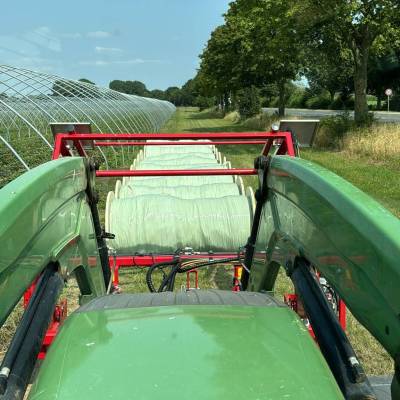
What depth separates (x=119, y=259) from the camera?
460 cm

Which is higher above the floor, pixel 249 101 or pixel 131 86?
pixel 131 86

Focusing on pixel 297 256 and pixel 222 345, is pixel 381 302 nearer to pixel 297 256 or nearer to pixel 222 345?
pixel 222 345

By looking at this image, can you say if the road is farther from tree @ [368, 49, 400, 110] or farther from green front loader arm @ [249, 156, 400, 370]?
green front loader arm @ [249, 156, 400, 370]

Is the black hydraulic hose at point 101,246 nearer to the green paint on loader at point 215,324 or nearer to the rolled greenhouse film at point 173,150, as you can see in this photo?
the green paint on loader at point 215,324

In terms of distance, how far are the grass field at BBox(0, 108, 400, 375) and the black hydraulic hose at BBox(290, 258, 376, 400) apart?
91.6 inches

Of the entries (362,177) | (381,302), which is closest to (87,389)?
(381,302)

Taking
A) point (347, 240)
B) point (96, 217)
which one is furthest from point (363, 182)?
point (347, 240)

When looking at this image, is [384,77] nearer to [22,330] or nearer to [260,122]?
[260,122]

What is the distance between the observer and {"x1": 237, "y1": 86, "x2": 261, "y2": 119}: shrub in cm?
3594

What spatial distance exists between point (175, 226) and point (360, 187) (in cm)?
702

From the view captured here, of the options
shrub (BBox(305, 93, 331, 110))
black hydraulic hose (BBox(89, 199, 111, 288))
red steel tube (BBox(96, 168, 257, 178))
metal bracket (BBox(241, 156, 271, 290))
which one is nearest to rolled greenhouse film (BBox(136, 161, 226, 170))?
red steel tube (BBox(96, 168, 257, 178))

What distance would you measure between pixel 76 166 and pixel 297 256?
3.33 feet

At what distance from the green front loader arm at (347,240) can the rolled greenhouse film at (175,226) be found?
2.91 metres

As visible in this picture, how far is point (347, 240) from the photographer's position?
4.50 feet
